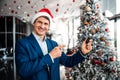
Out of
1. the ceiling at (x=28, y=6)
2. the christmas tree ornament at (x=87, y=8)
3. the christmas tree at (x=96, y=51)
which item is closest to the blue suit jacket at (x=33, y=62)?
the christmas tree at (x=96, y=51)

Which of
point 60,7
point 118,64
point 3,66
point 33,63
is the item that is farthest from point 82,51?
point 3,66

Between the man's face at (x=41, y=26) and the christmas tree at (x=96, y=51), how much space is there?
143 inches

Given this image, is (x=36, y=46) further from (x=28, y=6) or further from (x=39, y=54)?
(x=28, y=6)

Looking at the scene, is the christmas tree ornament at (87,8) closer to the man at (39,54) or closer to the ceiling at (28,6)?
the ceiling at (28,6)

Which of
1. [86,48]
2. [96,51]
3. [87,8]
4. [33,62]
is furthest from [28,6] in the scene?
[33,62]

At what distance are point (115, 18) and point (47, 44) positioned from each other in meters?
7.07

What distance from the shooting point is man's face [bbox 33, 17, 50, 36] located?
5.33 ft

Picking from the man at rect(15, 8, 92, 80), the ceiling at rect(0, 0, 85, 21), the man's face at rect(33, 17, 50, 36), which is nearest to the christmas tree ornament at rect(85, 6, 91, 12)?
the ceiling at rect(0, 0, 85, 21)

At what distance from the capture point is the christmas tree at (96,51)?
5.21 metres

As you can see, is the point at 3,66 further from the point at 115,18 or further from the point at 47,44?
the point at 47,44

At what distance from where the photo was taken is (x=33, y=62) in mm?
1490

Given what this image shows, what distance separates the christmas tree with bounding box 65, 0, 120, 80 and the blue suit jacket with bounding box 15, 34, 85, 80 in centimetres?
357

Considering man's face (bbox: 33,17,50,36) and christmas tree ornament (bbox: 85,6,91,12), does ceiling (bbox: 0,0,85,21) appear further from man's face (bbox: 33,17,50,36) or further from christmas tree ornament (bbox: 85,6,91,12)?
man's face (bbox: 33,17,50,36)

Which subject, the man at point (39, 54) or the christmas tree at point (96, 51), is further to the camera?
the christmas tree at point (96, 51)
